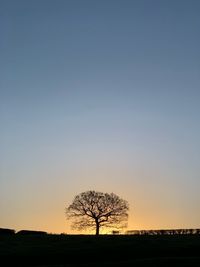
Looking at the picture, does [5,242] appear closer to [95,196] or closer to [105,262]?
[105,262]

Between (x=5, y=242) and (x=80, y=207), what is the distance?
59326 millimetres

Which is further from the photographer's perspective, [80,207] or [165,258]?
[80,207]

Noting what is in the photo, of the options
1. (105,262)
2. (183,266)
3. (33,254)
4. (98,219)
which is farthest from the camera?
(98,219)

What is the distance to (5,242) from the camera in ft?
236

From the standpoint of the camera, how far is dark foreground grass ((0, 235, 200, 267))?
181 feet

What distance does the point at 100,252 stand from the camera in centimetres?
6253

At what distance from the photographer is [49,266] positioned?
52.5 metres

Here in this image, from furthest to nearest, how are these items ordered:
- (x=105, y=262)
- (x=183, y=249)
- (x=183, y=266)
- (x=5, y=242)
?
(x=5, y=242) < (x=183, y=249) < (x=105, y=262) < (x=183, y=266)

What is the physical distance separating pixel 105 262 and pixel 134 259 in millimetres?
3339

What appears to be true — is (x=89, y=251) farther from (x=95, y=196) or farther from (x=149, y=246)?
(x=95, y=196)

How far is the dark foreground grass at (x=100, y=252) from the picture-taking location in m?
55.2

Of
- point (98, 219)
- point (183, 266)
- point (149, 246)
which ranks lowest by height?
point (183, 266)

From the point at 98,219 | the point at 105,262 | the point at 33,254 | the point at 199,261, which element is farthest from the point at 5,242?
the point at 98,219

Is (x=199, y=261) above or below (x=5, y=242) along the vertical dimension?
below
